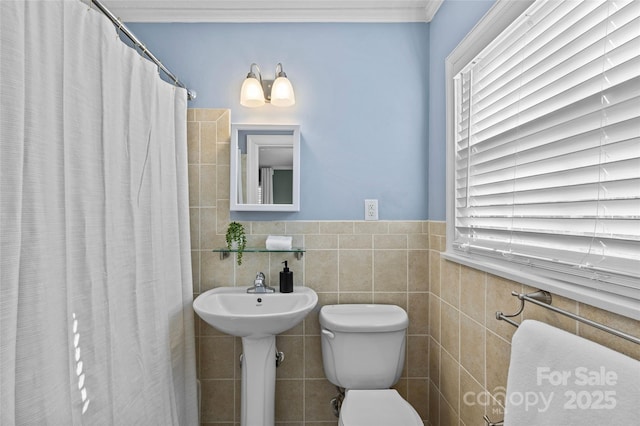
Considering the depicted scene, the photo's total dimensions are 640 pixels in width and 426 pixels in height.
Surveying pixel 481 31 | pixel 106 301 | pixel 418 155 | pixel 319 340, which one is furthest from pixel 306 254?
pixel 481 31

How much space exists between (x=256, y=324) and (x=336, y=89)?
1279 millimetres

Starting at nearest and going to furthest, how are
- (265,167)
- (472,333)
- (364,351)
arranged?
(472,333), (364,351), (265,167)

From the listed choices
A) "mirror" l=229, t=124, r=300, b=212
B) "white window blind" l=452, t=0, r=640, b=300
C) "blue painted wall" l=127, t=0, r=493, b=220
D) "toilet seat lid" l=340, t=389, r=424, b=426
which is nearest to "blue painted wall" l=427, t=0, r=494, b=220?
"blue painted wall" l=127, t=0, r=493, b=220

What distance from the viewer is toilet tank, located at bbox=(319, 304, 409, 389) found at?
1536 mm

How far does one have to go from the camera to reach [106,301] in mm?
1089

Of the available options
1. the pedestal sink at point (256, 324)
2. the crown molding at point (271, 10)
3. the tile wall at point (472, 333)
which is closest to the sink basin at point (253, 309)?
the pedestal sink at point (256, 324)

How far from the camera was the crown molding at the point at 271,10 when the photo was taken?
1744 millimetres

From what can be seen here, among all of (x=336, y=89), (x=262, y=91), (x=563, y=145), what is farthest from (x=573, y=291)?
(x=262, y=91)

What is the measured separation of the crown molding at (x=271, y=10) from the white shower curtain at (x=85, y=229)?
0.57 m

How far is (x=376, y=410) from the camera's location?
1.34 meters

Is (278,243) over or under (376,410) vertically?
over

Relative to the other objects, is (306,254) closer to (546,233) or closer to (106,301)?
(106,301)

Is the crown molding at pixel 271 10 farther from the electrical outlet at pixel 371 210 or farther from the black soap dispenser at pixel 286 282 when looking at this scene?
the black soap dispenser at pixel 286 282

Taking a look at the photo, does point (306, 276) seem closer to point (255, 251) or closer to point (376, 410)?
point (255, 251)
